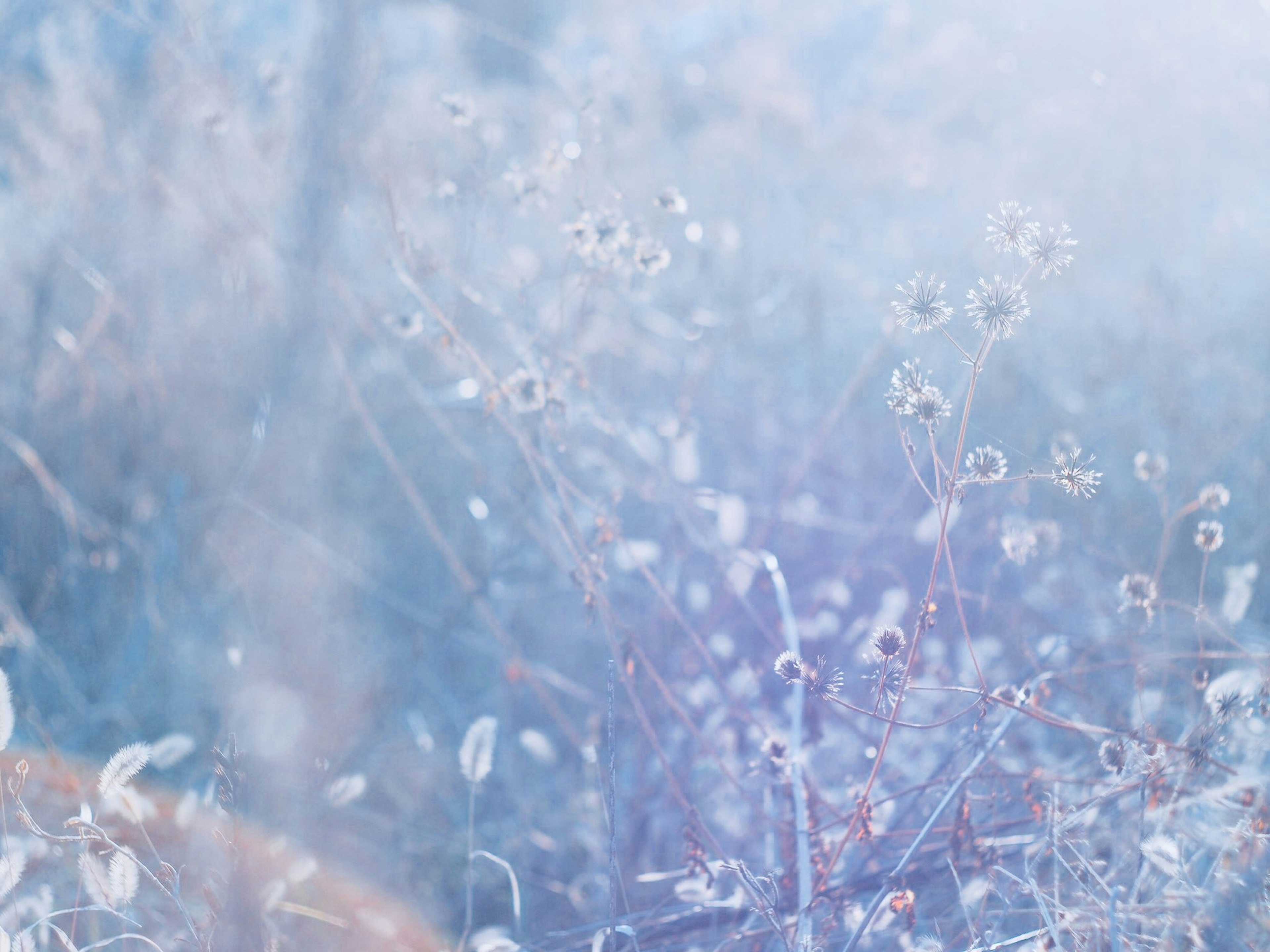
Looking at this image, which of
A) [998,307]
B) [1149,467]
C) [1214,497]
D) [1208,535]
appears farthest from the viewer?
[1149,467]

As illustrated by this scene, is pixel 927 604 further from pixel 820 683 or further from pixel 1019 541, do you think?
pixel 1019 541

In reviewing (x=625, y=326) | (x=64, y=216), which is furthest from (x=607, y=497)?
(x=64, y=216)

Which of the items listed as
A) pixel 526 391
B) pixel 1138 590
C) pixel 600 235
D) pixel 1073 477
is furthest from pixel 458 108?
pixel 1138 590

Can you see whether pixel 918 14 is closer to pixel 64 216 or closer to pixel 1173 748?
pixel 64 216

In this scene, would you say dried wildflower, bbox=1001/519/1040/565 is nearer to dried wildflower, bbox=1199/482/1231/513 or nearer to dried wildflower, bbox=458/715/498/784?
dried wildflower, bbox=1199/482/1231/513

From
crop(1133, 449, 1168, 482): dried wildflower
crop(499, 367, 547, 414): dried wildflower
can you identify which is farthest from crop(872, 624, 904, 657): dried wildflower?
crop(1133, 449, 1168, 482): dried wildflower

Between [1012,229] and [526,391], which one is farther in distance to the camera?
[526,391]
